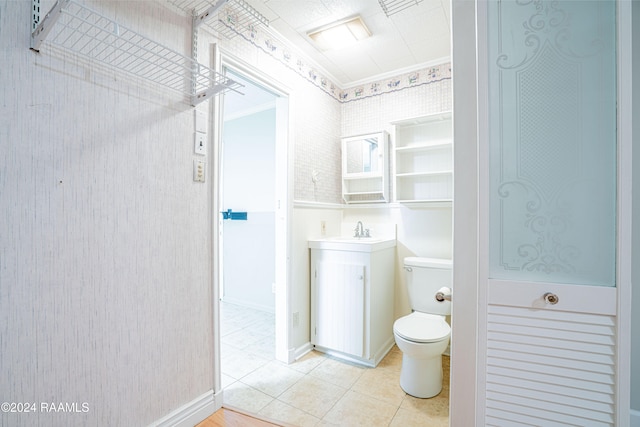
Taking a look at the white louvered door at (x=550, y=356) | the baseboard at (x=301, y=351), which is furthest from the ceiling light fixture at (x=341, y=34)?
the baseboard at (x=301, y=351)

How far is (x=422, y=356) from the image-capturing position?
5.62 ft

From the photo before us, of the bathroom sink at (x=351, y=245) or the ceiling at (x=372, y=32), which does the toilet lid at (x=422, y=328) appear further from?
the ceiling at (x=372, y=32)

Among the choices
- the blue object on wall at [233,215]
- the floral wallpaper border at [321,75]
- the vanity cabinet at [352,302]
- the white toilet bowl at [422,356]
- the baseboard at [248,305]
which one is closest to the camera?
the white toilet bowl at [422,356]

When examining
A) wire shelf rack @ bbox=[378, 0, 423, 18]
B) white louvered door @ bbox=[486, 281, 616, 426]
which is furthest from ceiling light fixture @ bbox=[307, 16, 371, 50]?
white louvered door @ bbox=[486, 281, 616, 426]

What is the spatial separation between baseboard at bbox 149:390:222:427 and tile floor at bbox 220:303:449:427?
0.37 feet

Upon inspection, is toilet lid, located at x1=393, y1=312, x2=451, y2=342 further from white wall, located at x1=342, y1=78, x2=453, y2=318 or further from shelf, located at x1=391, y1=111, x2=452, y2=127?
shelf, located at x1=391, y1=111, x2=452, y2=127

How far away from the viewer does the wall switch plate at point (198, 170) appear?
1533 mm

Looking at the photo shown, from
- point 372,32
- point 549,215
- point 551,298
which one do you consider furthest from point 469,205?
point 372,32

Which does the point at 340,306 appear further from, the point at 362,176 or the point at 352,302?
the point at 362,176

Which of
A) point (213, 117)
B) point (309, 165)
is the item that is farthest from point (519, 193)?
point (309, 165)

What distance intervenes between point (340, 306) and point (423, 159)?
1.49 meters

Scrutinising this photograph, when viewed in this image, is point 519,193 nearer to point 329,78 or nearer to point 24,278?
point 24,278

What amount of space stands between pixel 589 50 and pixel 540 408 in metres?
1.15

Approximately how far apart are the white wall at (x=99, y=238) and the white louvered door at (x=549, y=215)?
1.39 metres
